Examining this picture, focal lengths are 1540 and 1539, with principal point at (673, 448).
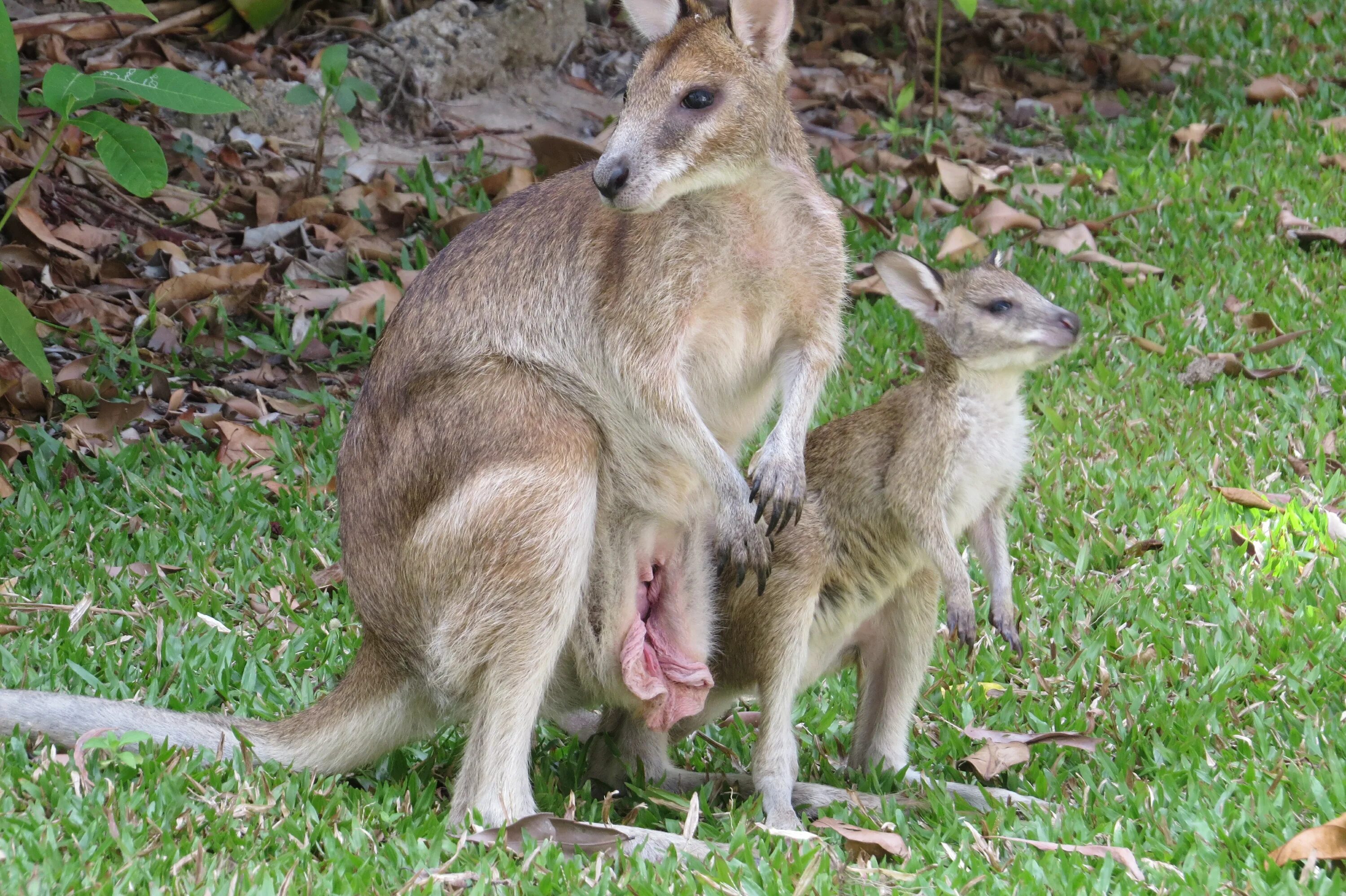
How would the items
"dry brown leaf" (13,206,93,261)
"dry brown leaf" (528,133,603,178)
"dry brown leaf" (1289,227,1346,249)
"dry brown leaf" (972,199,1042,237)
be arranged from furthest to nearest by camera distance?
"dry brown leaf" (528,133,603,178) → "dry brown leaf" (972,199,1042,237) → "dry brown leaf" (1289,227,1346,249) → "dry brown leaf" (13,206,93,261)

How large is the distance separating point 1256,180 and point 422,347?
4.97 m

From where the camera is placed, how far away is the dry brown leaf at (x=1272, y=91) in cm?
832

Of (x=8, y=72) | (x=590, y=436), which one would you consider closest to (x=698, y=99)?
(x=590, y=436)

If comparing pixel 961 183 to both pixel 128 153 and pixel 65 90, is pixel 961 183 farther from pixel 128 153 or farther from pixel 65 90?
pixel 65 90

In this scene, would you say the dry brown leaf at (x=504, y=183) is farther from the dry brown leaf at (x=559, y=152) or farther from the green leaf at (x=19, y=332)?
the green leaf at (x=19, y=332)

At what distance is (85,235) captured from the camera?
20.9ft

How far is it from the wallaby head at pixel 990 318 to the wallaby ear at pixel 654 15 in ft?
2.71

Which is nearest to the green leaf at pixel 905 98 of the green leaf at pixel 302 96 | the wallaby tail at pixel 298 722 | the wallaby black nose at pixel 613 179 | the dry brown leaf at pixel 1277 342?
the dry brown leaf at pixel 1277 342

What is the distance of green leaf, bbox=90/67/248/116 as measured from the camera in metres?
4.32

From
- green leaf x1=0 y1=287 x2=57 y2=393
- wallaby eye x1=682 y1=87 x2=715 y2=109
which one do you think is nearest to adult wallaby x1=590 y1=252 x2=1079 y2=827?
wallaby eye x1=682 y1=87 x2=715 y2=109

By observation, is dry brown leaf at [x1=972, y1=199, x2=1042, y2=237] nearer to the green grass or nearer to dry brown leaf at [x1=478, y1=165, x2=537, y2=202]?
the green grass

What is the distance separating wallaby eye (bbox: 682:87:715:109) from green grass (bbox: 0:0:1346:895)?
1560mm

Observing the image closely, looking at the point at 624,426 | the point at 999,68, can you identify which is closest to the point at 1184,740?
the point at 624,426

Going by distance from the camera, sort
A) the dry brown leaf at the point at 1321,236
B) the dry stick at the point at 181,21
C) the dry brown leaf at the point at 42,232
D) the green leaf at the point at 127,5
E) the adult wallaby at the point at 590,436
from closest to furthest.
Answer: the adult wallaby at the point at 590,436, the green leaf at the point at 127,5, the dry brown leaf at the point at 42,232, the dry brown leaf at the point at 1321,236, the dry stick at the point at 181,21
